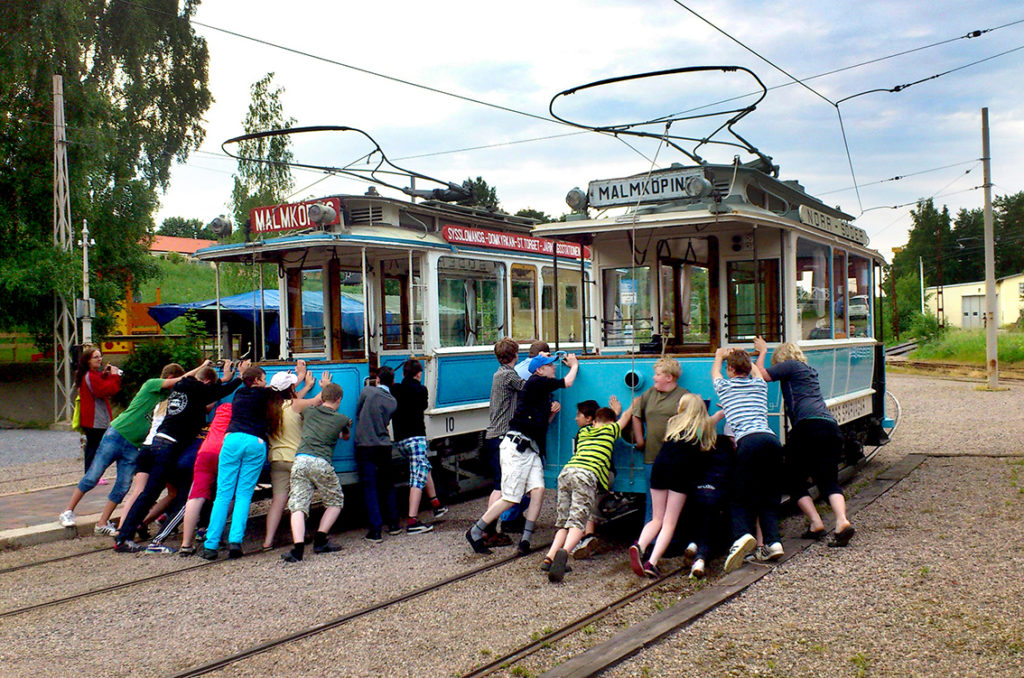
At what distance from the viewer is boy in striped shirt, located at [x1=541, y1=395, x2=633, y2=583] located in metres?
6.88

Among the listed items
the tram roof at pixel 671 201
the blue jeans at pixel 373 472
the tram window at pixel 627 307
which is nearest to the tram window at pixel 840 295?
the tram roof at pixel 671 201

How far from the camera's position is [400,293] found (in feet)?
36.2

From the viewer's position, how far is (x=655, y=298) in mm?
9320

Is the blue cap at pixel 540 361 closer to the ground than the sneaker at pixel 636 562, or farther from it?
farther from it

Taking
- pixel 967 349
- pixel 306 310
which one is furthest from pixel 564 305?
pixel 967 349

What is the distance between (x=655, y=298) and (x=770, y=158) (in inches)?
78.3

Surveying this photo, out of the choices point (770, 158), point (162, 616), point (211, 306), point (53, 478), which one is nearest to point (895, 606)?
point (162, 616)

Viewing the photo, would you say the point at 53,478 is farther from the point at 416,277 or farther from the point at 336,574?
the point at 336,574

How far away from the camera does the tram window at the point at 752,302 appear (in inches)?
345

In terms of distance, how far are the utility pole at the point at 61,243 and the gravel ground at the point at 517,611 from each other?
11.9 meters

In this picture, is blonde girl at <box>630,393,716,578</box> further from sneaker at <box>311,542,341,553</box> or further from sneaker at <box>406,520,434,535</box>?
sneaker at <box>311,542,341,553</box>

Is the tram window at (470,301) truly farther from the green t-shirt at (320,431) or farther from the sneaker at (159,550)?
the sneaker at (159,550)

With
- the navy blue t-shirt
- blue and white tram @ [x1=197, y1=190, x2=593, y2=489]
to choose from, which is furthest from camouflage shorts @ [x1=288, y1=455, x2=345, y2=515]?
the navy blue t-shirt

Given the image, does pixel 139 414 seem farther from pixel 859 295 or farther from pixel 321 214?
pixel 859 295
